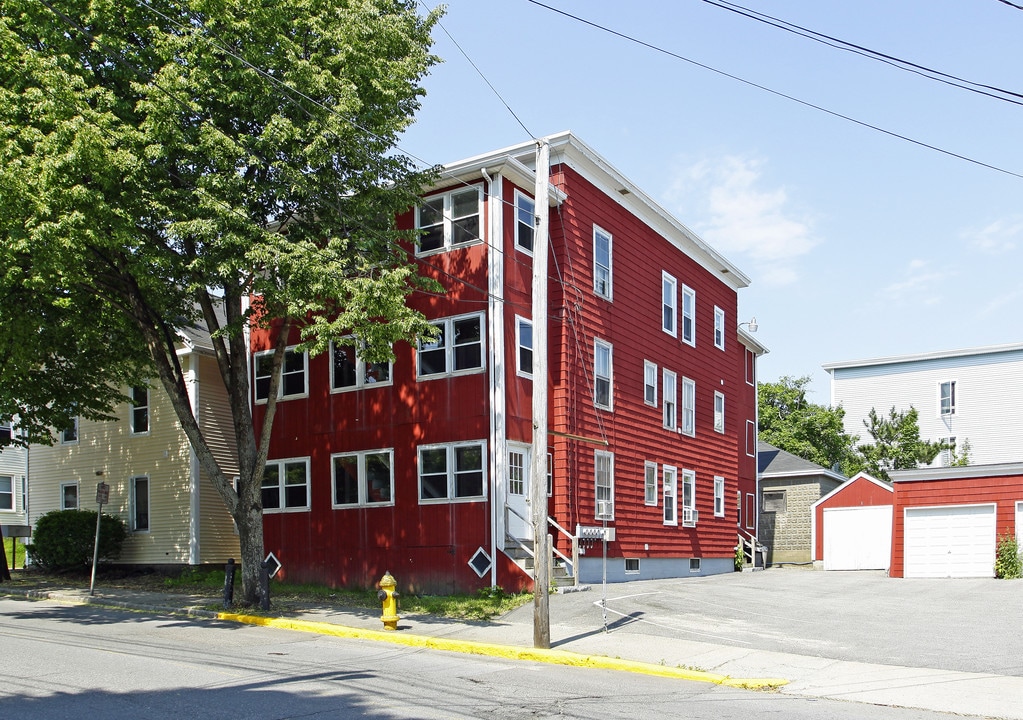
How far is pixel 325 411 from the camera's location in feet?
81.6

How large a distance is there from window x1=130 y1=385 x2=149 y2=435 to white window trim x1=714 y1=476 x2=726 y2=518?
1881 centimetres

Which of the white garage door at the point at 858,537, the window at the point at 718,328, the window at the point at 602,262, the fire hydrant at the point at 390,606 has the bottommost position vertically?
the white garage door at the point at 858,537

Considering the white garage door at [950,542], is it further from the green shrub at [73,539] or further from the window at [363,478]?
the green shrub at [73,539]

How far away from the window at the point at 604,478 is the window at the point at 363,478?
524 centimetres

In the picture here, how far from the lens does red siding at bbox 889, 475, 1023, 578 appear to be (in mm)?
27953

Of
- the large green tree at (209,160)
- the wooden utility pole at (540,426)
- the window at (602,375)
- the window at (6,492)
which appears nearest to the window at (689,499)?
the window at (602,375)

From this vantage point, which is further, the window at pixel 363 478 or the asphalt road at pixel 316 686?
the window at pixel 363 478

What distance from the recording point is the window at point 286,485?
25.2 m

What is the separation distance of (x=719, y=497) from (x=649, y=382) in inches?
278

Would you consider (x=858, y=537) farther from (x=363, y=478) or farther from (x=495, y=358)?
(x=363, y=478)

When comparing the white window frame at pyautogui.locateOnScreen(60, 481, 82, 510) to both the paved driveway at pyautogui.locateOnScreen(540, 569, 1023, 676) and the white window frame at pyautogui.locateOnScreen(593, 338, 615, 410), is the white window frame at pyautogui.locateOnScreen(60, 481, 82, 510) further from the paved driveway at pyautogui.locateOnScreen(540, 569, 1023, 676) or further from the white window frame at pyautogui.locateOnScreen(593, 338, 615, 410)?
the paved driveway at pyautogui.locateOnScreen(540, 569, 1023, 676)

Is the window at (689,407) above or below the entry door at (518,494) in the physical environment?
above

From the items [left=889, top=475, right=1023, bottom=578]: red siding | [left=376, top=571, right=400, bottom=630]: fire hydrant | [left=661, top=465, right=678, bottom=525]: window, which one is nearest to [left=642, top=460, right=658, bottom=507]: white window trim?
[left=661, top=465, right=678, bottom=525]: window

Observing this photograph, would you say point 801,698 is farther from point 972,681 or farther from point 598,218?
point 598,218
